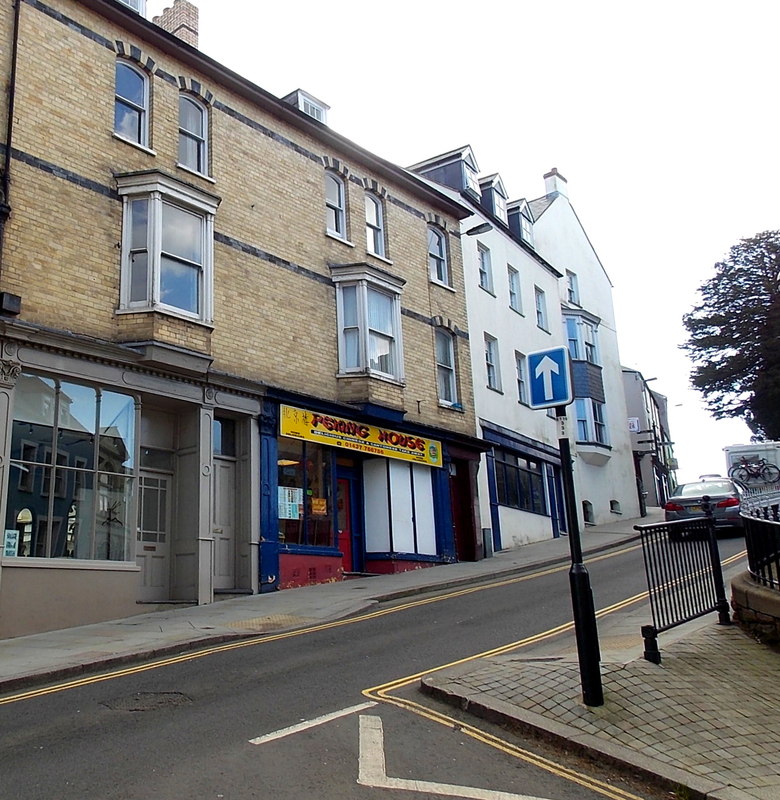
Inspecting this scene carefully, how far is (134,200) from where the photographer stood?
14.7 m

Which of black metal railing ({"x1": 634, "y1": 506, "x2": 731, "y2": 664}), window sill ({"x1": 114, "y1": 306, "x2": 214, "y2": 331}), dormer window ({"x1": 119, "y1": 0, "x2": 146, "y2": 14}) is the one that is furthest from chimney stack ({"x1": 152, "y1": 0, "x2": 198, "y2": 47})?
black metal railing ({"x1": 634, "y1": 506, "x2": 731, "y2": 664})

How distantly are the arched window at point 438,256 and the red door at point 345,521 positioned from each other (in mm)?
7373

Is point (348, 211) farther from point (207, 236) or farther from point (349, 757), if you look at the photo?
point (349, 757)

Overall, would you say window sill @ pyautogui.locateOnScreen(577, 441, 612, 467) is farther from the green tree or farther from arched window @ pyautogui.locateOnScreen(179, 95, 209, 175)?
arched window @ pyautogui.locateOnScreen(179, 95, 209, 175)

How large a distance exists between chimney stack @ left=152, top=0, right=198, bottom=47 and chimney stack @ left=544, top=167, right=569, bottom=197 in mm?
20995

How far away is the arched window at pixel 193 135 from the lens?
16.4 metres

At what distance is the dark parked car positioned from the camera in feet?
65.6

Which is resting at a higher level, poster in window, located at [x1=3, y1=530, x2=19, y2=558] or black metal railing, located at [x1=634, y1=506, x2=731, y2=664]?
poster in window, located at [x1=3, y1=530, x2=19, y2=558]

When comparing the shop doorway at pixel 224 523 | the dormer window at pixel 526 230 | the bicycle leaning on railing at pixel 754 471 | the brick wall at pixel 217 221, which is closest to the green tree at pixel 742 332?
the bicycle leaning on railing at pixel 754 471

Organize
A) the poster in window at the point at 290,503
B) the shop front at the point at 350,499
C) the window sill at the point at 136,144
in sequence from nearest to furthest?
the window sill at the point at 136,144
the shop front at the point at 350,499
the poster in window at the point at 290,503

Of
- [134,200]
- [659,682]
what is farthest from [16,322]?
[659,682]

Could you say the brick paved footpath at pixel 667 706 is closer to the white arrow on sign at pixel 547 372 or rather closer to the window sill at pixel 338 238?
the white arrow on sign at pixel 547 372

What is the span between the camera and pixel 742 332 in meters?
40.0

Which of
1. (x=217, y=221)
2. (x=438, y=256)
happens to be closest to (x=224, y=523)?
(x=217, y=221)
